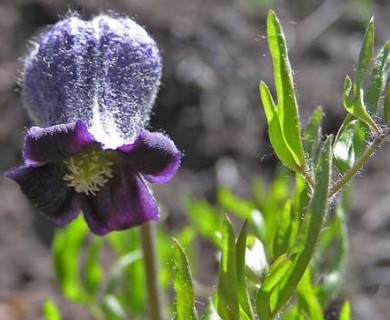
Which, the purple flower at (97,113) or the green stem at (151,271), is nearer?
the purple flower at (97,113)

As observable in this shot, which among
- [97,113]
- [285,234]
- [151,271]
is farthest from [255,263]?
[151,271]

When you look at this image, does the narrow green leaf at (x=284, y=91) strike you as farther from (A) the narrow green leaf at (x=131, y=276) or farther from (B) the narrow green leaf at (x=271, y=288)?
(A) the narrow green leaf at (x=131, y=276)

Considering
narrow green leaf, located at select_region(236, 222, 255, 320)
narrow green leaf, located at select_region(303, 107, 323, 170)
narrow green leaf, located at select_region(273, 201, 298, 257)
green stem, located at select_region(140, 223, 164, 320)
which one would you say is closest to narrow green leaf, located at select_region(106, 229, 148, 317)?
green stem, located at select_region(140, 223, 164, 320)

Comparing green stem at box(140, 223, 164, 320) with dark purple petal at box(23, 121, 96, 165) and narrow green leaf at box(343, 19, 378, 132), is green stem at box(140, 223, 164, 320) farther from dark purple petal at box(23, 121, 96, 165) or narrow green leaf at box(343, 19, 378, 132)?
narrow green leaf at box(343, 19, 378, 132)

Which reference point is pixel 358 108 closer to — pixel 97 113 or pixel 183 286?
pixel 183 286

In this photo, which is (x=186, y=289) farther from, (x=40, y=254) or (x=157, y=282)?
(x=40, y=254)

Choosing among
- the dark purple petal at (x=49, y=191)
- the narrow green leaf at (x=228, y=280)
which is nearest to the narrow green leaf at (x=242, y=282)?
the narrow green leaf at (x=228, y=280)
